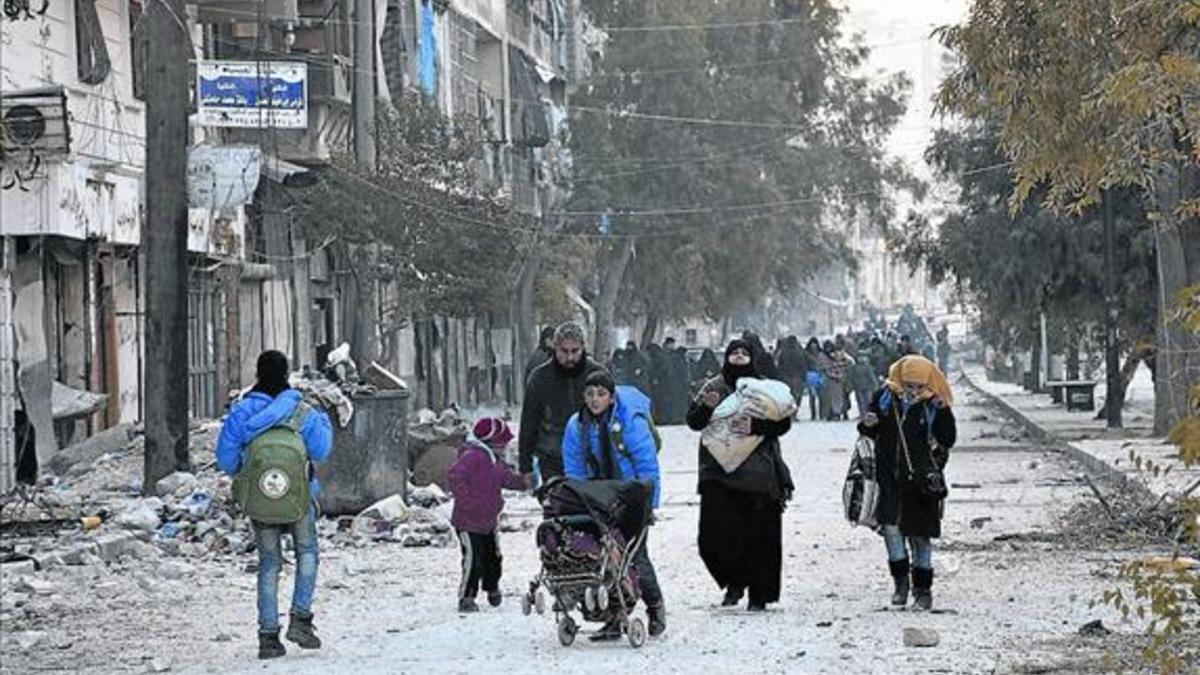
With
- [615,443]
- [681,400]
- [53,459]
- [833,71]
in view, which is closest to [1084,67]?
[615,443]

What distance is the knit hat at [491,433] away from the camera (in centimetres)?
1470

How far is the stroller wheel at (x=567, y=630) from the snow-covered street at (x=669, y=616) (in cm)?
Answer: 10

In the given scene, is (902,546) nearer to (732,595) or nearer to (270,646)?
(732,595)

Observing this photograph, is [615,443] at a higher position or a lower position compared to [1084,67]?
lower

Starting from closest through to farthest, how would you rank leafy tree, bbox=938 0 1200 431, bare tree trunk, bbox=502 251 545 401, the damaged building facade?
1. leafy tree, bbox=938 0 1200 431
2. the damaged building facade
3. bare tree trunk, bbox=502 251 545 401

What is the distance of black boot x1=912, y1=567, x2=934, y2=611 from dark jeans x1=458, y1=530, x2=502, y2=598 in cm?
243

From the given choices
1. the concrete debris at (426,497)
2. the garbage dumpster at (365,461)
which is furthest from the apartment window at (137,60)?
the garbage dumpster at (365,461)

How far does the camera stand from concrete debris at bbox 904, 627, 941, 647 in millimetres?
12109

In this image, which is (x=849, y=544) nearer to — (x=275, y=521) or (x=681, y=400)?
(x=275, y=521)

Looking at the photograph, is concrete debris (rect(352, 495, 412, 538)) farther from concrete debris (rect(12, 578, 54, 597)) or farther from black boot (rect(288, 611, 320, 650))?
black boot (rect(288, 611, 320, 650))

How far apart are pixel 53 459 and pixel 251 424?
1476 cm

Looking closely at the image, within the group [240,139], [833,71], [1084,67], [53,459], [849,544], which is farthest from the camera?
[833,71]

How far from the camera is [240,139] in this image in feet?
126

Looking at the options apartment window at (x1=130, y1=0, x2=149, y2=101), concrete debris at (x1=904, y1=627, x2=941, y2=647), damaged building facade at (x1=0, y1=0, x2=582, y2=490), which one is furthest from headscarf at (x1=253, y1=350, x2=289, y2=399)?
apartment window at (x1=130, y1=0, x2=149, y2=101)
